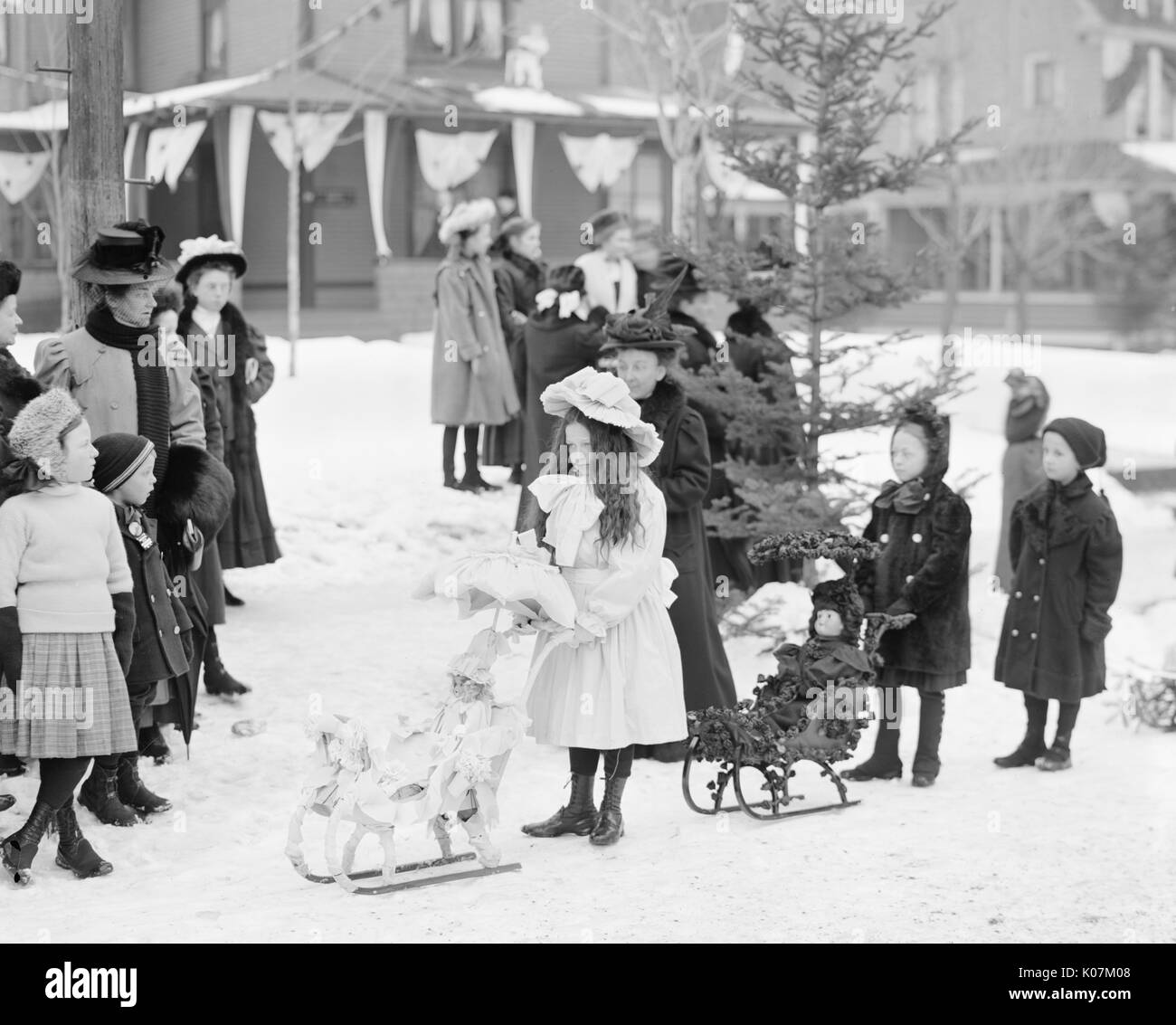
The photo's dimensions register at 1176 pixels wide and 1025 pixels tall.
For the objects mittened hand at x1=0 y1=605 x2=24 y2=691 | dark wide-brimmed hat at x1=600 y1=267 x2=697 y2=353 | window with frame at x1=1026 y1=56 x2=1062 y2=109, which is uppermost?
window with frame at x1=1026 y1=56 x2=1062 y2=109

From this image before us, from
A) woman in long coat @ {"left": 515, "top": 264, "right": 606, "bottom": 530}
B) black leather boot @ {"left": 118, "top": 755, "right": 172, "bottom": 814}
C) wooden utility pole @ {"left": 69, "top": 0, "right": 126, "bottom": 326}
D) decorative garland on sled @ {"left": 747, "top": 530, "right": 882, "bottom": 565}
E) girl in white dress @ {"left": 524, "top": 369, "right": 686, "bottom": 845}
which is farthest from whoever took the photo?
woman in long coat @ {"left": 515, "top": 264, "right": 606, "bottom": 530}

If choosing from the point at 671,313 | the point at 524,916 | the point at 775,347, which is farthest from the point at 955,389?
the point at 524,916

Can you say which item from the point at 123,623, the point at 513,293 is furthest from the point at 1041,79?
the point at 123,623

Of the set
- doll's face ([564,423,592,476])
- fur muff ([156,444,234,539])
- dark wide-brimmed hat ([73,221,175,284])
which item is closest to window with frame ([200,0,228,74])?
dark wide-brimmed hat ([73,221,175,284])

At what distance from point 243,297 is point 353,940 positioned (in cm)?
1952

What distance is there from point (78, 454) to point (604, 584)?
73.3 inches

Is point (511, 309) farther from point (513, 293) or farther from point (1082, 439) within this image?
point (1082, 439)

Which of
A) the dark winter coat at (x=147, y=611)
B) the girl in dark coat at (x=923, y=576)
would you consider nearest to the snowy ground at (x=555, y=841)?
the girl in dark coat at (x=923, y=576)

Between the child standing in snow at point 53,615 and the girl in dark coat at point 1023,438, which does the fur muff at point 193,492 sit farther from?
the girl in dark coat at point 1023,438

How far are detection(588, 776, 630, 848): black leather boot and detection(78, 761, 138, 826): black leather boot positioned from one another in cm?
175

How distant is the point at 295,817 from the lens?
5.49 metres

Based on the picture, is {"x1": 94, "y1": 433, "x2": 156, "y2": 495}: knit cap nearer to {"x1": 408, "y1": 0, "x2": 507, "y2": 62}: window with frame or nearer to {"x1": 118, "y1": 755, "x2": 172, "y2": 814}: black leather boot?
{"x1": 118, "y1": 755, "x2": 172, "y2": 814}: black leather boot

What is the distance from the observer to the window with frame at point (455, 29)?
24.1 m

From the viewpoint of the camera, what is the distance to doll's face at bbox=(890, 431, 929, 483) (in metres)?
7.16
